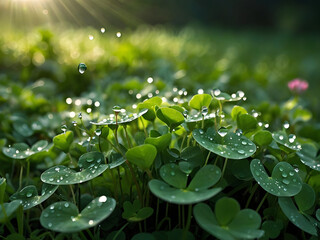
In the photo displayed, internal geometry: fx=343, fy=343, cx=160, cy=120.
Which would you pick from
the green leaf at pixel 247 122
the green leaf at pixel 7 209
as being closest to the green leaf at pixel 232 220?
the green leaf at pixel 247 122

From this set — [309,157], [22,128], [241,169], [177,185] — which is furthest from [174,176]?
[22,128]

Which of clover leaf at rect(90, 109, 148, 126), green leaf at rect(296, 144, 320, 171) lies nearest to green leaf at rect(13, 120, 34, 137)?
clover leaf at rect(90, 109, 148, 126)

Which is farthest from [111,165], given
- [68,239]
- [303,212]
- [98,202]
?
[303,212]

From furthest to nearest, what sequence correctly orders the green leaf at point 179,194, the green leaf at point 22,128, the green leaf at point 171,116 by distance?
the green leaf at point 22,128
the green leaf at point 171,116
the green leaf at point 179,194

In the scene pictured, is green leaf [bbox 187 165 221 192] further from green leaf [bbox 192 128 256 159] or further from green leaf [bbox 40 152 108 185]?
green leaf [bbox 40 152 108 185]

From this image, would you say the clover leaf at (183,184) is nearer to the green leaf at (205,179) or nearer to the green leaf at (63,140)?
the green leaf at (205,179)

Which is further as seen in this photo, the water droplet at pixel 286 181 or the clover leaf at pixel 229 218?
the water droplet at pixel 286 181

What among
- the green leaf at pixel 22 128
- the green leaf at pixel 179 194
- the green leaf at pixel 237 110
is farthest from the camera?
the green leaf at pixel 22 128
